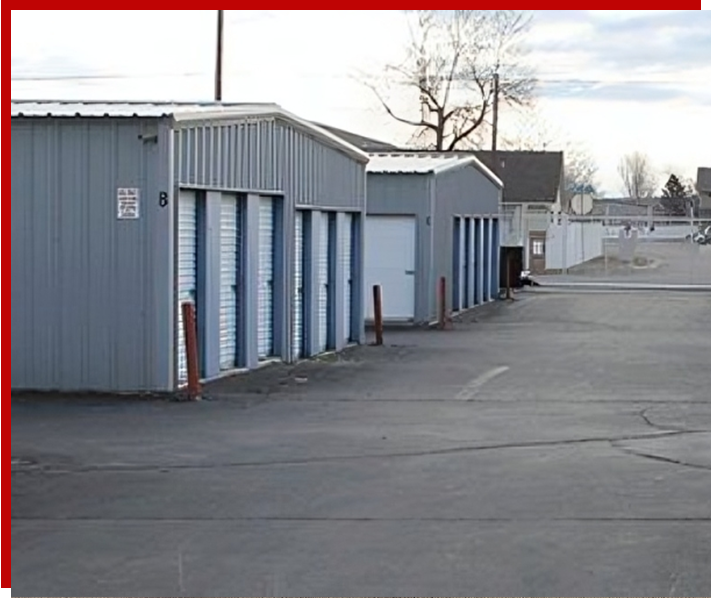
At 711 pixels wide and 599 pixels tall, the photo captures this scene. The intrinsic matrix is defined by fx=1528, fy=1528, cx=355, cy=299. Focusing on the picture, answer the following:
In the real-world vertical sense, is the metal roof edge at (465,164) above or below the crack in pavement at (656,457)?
above

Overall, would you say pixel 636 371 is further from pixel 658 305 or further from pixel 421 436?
pixel 658 305

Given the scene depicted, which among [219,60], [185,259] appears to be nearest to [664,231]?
[219,60]

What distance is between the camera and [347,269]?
26.6 metres

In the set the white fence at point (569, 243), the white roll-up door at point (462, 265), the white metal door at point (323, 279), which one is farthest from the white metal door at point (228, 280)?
the white fence at point (569, 243)

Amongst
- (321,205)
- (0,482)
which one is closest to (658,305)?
(321,205)

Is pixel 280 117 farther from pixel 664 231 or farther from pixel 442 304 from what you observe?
pixel 664 231

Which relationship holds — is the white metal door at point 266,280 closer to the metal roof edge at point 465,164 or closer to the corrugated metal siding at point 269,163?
the corrugated metal siding at point 269,163

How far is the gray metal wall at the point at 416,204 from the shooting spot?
33.0 metres

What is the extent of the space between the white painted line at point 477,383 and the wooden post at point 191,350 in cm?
307

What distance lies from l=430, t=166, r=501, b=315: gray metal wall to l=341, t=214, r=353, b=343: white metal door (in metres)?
6.90

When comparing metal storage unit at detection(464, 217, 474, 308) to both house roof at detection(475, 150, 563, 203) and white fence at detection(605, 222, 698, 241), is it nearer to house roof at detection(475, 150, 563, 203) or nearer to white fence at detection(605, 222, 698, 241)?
white fence at detection(605, 222, 698, 241)

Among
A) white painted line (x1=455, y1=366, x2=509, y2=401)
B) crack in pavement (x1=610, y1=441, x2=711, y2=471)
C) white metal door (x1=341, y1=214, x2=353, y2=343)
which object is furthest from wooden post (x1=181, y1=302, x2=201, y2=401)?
white metal door (x1=341, y1=214, x2=353, y2=343)

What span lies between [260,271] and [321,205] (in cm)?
317

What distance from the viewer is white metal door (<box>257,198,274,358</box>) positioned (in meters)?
21.5
